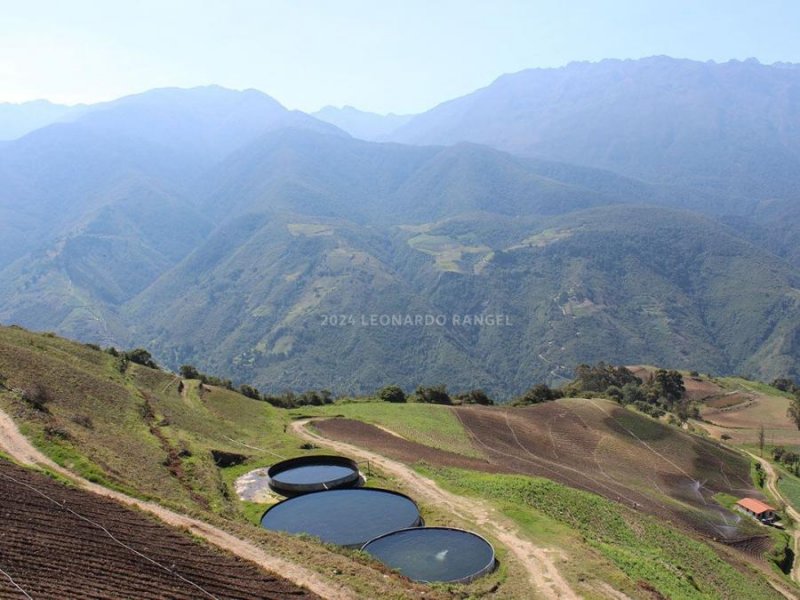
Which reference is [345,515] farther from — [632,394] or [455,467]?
[632,394]

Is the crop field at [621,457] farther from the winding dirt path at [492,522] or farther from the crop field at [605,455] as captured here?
the winding dirt path at [492,522]

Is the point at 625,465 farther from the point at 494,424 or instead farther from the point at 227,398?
the point at 227,398

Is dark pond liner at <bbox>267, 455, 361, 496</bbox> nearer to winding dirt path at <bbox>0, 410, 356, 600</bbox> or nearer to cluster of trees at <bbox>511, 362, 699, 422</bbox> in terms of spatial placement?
winding dirt path at <bbox>0, 410, 356, 600</bbox>

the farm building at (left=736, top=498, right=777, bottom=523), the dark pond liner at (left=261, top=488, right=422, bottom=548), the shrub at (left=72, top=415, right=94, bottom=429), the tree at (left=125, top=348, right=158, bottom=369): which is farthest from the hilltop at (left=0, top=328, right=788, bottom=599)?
the tree at (left=125, top=348, right=158, bottom=369)

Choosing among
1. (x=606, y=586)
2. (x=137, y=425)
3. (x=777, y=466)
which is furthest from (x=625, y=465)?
(x=137, y=425)

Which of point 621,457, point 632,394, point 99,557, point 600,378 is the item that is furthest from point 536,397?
point 99,557

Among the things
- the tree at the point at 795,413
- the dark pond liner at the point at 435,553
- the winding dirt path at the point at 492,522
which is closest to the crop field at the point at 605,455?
the winding dirt path at the point at 492,522
